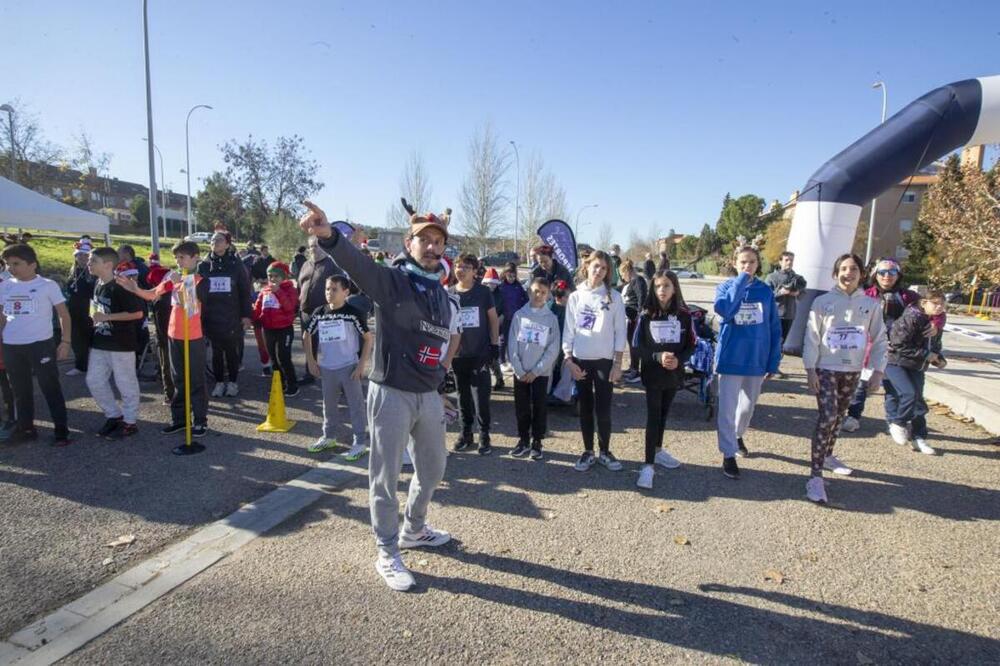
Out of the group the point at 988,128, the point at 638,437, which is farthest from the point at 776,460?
the point at 988,128

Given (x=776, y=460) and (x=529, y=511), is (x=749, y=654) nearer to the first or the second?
(x=529, y=511)

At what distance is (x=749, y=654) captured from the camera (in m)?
2.84

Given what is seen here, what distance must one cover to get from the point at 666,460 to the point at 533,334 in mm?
1834

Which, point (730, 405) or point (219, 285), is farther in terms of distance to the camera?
point (219, 285)

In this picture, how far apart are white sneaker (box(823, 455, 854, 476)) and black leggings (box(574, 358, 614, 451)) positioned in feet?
7.19

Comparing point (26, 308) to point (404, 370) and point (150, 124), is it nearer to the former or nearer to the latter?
point (404, 370)

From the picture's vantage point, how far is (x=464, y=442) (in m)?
5.82

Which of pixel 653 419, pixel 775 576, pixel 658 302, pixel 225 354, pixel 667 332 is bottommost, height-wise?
pixel 775 576

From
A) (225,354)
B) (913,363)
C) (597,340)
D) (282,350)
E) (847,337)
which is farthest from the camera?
(225,354)

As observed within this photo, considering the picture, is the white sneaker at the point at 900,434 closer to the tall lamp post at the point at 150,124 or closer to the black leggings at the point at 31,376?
the black leggings at the point at 31,376

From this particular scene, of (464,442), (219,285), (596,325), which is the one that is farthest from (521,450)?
(219,285)

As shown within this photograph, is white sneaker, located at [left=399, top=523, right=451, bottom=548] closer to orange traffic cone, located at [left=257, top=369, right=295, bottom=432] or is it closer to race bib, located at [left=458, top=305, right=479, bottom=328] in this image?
race bib, located at [left=458, top=305, right=479, bottom=328]

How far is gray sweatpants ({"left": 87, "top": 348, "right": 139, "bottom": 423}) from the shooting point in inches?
222

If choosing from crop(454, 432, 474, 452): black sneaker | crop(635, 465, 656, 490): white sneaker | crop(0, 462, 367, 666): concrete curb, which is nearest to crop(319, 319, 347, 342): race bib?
crop(0, 462, 367, 666): concrete curb
